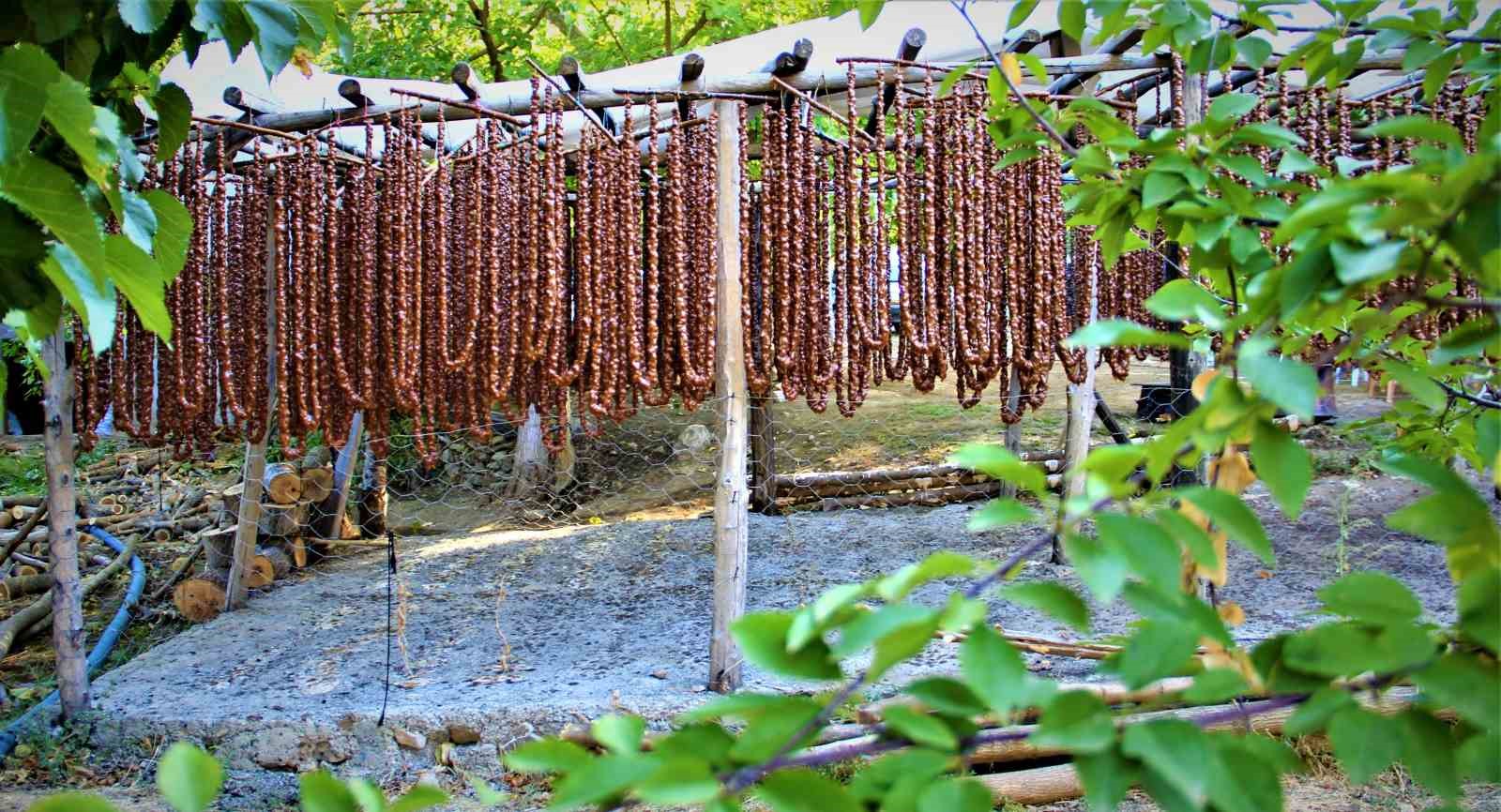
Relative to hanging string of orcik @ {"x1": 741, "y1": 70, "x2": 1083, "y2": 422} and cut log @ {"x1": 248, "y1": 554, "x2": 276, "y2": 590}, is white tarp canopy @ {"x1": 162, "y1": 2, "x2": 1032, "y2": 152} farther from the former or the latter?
cut log @ {"x1": 248, "y1": 554, "x2": 276, "y2": 590}

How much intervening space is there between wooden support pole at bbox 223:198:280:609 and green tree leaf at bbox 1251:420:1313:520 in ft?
13.3

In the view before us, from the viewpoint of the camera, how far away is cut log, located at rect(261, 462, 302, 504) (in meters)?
5.92

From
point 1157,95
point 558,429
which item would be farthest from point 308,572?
point 1157,95

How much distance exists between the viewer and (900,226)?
367cm

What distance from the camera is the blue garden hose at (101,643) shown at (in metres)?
3.89

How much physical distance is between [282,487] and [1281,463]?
5965 mm

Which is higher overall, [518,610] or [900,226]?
[900,226]

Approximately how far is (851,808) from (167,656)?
4.69m

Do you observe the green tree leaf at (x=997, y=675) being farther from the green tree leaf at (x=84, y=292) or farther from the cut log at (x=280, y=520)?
the cut log at (x=280, y=520)

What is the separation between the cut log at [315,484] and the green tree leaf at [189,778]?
229 inches

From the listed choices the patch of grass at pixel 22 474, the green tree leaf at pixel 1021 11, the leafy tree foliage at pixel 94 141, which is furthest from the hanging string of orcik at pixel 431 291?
the patch of grass at pixel 22 474

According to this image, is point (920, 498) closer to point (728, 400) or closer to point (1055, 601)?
point (728, 400)

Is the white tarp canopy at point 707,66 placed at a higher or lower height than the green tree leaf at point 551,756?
higher

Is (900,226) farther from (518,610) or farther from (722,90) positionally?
(518,610)
